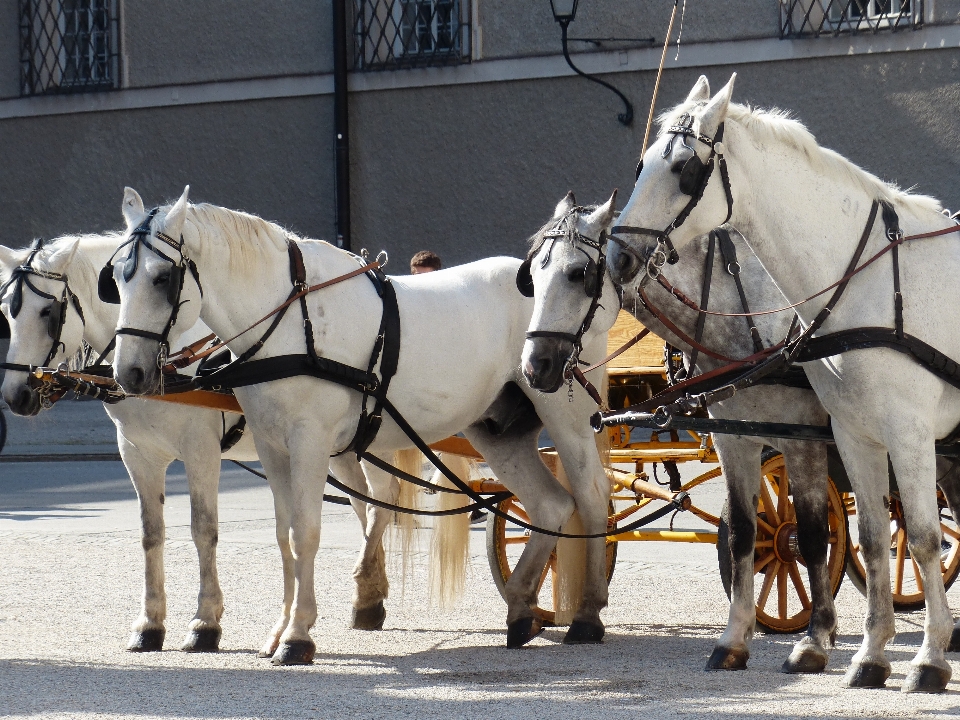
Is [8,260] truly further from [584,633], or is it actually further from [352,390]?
[584,633]

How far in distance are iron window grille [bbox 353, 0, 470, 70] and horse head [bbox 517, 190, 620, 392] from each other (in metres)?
11.1

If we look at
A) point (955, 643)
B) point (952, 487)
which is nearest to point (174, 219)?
point (952, 487)

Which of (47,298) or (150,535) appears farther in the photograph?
(150,535)

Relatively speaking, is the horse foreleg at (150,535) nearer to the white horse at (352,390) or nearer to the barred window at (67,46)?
the white horse at (352,390)

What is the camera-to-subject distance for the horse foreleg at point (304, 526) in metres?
5.70

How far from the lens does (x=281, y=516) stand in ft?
20.2

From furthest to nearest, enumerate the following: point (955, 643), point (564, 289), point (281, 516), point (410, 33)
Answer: point (410, 33)
point (281, 516)
point (955, 643)
point (564, 289)

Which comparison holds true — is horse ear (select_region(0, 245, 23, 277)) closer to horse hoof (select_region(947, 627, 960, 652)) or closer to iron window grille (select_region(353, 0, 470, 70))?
horse hoof (select_region(947, 627, 960, 652))

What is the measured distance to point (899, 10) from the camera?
46.8 ft

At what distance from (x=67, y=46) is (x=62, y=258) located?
12.4 m

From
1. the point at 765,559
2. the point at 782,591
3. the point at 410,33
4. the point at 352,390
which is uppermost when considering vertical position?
the point at 410,33

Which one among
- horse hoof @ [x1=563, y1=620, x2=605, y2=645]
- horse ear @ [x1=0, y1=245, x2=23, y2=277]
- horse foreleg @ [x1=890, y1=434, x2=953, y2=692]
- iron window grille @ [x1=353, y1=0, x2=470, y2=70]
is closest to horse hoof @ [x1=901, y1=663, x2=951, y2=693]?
horse foreleg @ [x1=890, y1=434, x2=953, y2=692]

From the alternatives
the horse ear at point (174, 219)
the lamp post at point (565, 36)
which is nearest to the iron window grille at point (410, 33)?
the lamp post at point (565, 36)

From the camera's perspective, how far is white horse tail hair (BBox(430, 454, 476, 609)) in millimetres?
6898
